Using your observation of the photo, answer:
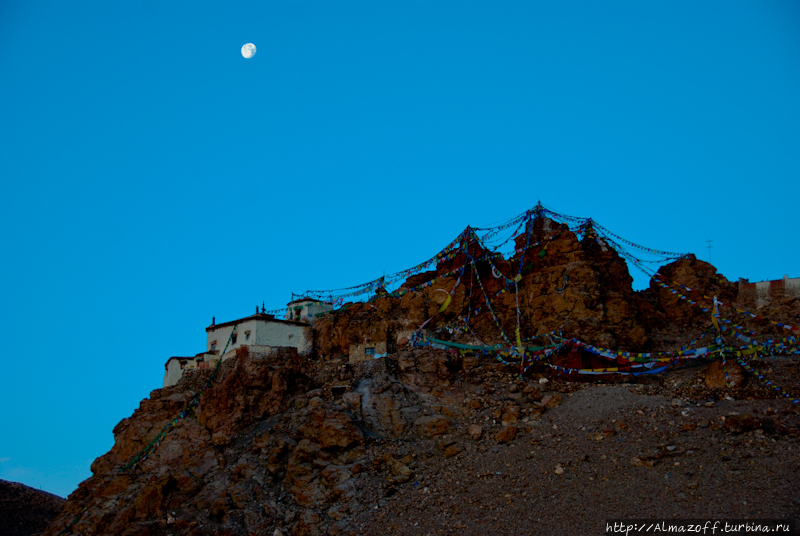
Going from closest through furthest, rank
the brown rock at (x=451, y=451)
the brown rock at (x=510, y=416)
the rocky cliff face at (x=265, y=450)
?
1. the rocky cliff face at (x=265, y=450)
2. the brown rock at (x=451, y=451)
3. the brown rock at (x=510, y=416)

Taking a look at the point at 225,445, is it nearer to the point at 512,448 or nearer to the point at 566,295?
the point at 512,448

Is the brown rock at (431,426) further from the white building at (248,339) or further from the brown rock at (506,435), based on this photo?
the white building at (248,339)

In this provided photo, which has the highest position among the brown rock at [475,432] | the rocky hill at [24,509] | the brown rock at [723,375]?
the brown rock at [723,375]

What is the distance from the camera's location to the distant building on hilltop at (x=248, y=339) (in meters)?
36.7

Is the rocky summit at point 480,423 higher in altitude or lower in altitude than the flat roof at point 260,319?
lower

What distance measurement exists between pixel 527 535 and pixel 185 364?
25.2m

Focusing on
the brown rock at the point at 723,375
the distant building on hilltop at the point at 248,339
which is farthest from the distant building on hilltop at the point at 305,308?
the brown rock at the point at 723,375

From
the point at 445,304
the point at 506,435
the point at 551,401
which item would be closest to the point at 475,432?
the point at 506,435

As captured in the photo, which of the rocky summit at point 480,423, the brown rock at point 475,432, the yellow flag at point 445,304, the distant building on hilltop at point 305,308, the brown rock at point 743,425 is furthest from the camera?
the distant building on hilltop at point 305,308

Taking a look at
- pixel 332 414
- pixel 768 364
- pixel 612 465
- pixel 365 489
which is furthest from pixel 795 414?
pixel 332 414

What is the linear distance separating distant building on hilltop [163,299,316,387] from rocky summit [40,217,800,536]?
2.90 ft

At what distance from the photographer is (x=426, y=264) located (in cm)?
3781

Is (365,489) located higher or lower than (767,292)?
lower

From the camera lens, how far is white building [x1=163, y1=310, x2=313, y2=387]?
120 feet
